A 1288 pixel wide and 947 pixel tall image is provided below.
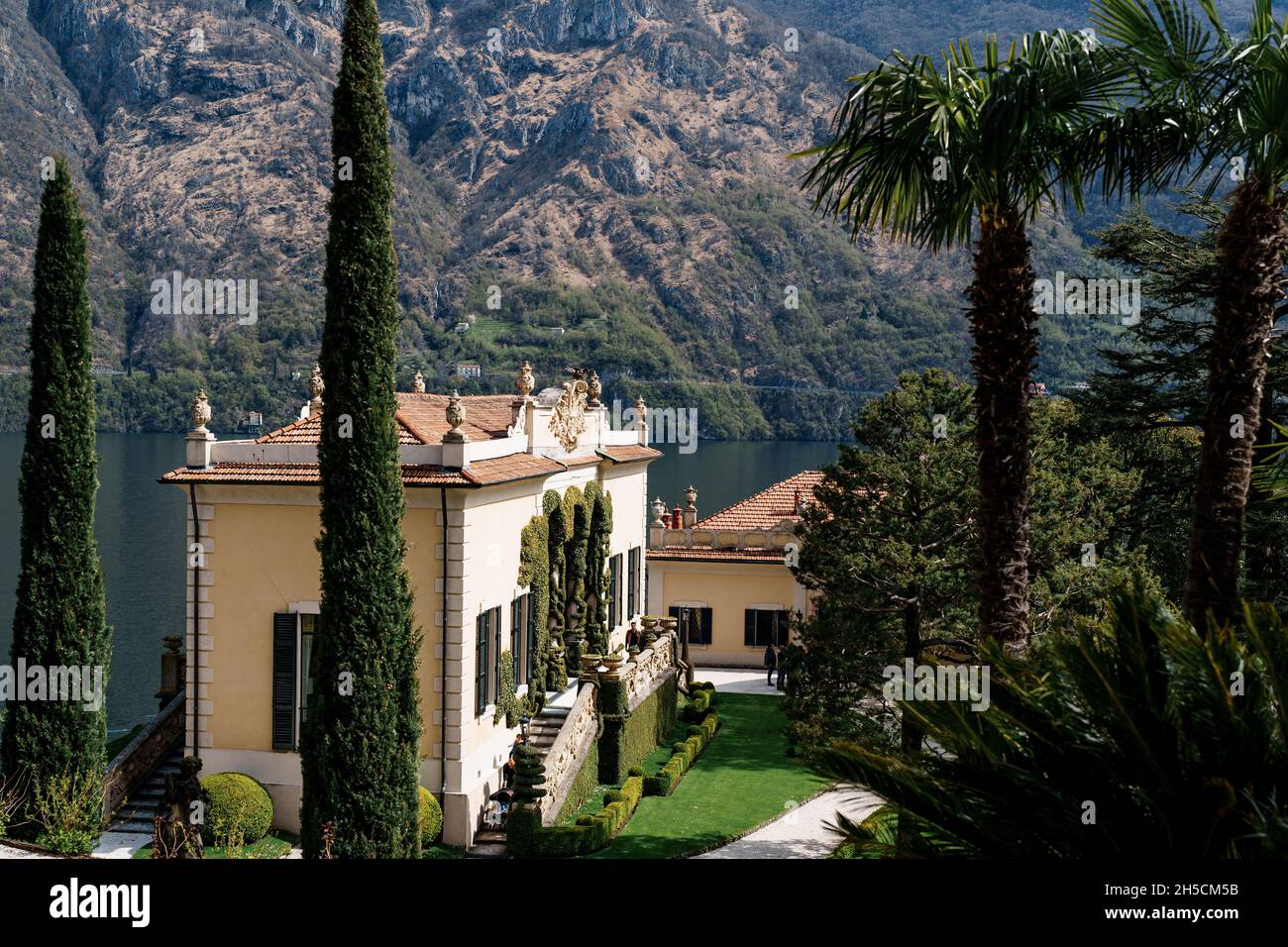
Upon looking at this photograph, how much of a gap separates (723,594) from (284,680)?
23.9 metres

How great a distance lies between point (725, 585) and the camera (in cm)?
4647

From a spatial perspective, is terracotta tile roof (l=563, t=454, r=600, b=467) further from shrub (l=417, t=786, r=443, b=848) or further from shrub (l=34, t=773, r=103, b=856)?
shrub (l=34, t=773, r=103, b=856)

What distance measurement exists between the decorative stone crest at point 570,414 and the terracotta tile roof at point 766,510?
1358cm

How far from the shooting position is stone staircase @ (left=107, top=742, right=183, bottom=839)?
→ 23.9m

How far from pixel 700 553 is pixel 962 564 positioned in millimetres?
22134

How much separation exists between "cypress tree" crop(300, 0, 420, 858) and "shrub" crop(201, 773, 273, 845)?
3391 millimetres

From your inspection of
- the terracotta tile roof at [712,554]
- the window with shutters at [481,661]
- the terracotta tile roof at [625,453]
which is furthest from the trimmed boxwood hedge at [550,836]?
the terracotta tile roof at [712,554]

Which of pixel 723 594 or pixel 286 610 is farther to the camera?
pixel 723 594

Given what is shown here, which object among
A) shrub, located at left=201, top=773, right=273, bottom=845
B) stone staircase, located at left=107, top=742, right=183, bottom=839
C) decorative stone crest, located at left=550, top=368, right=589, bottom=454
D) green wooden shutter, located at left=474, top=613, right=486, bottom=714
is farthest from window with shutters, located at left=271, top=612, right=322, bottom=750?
decorative stone crest, located at left=550, top=368, right=589, bottom=454

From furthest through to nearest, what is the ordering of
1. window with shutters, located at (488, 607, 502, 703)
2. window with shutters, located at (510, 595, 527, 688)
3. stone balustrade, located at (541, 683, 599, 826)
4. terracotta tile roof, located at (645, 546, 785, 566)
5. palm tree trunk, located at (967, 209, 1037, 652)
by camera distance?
terracotta tile roof, located at (645, 546, 785, 566) < window with shutters, located at (510, 595, 527, 688) < window with shutters, located at (488, 607, 502, 703) < stone balustrade, located at (541, 683, 599, 826) < palm tree trunk, located at (967, 209, 1037, 652)

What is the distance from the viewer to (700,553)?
4641 centimetres

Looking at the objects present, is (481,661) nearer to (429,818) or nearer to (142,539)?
(429,818)

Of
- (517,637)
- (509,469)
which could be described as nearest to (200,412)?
(509,469)

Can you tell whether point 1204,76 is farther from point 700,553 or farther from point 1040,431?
point 700,553
